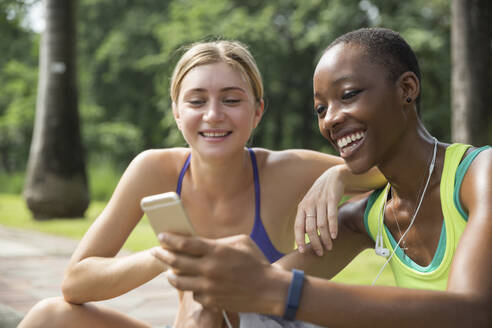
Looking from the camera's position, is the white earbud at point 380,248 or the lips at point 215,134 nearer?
the white earbud at point 380,248

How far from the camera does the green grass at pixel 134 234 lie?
4801 millimetres

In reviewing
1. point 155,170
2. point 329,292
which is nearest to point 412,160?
point 329,292

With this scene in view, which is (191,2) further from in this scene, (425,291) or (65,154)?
(425,291)

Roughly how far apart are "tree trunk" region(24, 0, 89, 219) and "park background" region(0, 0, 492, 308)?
0.03 metres

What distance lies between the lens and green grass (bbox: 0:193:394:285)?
480 cm

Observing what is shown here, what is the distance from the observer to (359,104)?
1526 millimetres

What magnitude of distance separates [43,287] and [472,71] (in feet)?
14.2

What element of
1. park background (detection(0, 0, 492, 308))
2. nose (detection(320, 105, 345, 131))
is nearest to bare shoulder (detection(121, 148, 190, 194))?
nose (detection(320, 105, 345, 131))

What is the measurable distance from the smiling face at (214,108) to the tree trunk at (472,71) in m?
3.52

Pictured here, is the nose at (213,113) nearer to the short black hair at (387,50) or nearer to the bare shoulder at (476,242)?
the short black hair at (387,50)

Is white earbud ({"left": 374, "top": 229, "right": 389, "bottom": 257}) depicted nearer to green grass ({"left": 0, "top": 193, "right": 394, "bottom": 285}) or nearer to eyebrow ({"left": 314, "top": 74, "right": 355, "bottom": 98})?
eyebrow ({"left": 314, "top": 74, "right": 355, "bottom": 98})

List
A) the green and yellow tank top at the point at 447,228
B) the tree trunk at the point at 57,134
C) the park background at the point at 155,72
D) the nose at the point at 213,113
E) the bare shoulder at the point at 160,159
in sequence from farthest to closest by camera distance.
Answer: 1. the tree trunk at the point at 57,134
2. the park background at the point at 155,72
3. the bare shoulder at the point at 160,159
4. the nose at the point at 213,113
5. the green and yellow tank top at the point at 447,228

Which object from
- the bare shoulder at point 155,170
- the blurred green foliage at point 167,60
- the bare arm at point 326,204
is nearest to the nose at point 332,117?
the bare arm at point 326,204

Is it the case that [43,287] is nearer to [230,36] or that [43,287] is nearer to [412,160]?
[412,160]
